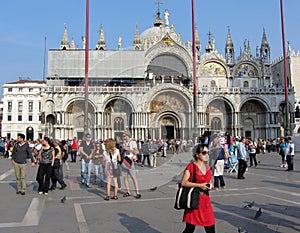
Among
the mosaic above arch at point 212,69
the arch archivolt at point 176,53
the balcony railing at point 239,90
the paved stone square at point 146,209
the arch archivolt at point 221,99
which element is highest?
the arch archivolt at point 176,53

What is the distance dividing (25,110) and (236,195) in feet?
201

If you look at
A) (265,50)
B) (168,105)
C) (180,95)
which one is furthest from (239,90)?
(180,95)

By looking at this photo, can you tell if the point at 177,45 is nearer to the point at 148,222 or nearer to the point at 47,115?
the point at 47,115

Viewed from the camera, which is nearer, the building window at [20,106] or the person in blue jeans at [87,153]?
the person in blue jeans at [87,153]

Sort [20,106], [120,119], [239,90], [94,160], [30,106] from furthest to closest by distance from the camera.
Answer: [30,106], [20,106], [239,90], [120,119], [94,160]

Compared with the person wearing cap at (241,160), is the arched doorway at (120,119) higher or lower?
higher

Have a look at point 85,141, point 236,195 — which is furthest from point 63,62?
point 236,195

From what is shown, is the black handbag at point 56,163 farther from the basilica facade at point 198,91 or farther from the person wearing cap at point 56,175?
the basilica facade at point 198,91

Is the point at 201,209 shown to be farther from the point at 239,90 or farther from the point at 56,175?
the point at 239,90

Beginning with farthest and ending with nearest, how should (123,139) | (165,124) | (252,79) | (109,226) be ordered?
(252,79) → (165,124) → (123,139) → (109,226)

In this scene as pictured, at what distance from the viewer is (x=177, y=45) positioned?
1682 inches

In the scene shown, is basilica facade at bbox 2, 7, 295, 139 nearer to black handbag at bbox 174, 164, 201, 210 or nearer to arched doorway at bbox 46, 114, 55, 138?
arched doorway at bbox 46, 114, 55, 138

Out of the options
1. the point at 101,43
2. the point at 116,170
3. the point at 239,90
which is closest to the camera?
the point at 116,170

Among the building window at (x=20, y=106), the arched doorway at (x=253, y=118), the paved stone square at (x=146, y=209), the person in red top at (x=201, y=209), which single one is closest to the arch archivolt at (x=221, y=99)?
the arched doorway at (x=253, y=118)
